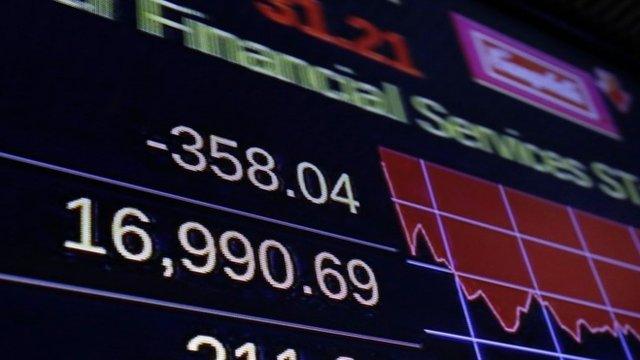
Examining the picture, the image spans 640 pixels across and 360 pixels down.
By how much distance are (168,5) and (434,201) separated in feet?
2.89

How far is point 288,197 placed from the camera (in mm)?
1835

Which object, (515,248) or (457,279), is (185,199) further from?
(515,248)

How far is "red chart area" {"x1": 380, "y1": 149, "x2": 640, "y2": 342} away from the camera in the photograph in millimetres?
2092

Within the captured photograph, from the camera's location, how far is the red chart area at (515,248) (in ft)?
6.86

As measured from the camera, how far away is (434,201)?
219cm

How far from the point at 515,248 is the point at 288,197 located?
779 mm

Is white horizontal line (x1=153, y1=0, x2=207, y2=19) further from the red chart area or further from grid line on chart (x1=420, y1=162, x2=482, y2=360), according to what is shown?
grid line on chart (x1=420, y1=162, x2=482, y2=360)

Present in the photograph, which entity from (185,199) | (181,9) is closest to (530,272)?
(185,199)

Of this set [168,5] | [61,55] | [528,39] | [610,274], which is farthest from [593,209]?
[61,55]

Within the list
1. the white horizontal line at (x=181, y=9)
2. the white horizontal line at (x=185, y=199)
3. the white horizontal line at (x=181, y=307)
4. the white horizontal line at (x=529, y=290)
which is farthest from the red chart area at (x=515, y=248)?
the white horizontal line at (x=181, y=9)

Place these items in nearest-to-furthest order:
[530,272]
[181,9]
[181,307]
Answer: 1. [181,307]
2. [181,9]
3. [530,272]

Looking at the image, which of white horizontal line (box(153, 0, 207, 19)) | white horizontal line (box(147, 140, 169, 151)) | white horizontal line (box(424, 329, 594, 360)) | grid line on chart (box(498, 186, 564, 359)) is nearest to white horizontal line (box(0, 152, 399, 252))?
white horizontal line (box(147, 140, 169, 151))

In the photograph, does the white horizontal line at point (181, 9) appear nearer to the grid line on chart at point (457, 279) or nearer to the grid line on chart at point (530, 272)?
the grid line on chart at point (457, 279)

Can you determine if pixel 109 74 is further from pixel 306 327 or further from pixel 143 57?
pixel 306 327
